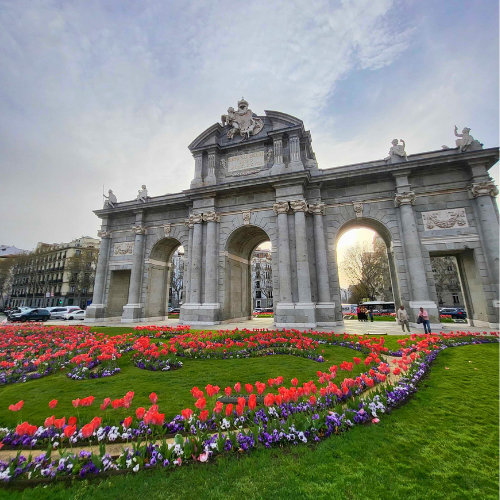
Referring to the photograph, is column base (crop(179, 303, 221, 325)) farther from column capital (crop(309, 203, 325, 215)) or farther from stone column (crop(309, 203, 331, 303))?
column capital (crop(309, 203, 325, 215))

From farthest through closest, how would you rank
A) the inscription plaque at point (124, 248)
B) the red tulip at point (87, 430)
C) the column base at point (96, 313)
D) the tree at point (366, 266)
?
the tree at point (366, 266), the inscription plaque at point (124, 248), the column base at point (96, 313), the red tulip at point (87, 430)

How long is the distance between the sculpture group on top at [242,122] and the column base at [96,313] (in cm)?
1753

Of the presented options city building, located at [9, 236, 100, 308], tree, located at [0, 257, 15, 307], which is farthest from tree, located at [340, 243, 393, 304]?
tree, located at [0, 257, 15, 307]

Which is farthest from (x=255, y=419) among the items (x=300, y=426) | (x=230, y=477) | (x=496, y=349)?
(x=496, y=349)

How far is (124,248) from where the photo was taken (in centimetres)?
2291

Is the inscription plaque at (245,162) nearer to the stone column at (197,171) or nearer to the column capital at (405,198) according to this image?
the stone column at (197,171)

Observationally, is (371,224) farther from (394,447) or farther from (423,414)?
(394,447)

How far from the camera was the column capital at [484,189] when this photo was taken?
49.6 feet

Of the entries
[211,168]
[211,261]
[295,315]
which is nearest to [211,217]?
[211,261]

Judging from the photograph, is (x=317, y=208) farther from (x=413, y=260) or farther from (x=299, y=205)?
(x=413, y=260)

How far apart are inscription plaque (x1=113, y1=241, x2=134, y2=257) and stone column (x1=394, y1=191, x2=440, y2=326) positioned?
822 inches

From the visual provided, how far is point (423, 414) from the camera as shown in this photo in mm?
4152

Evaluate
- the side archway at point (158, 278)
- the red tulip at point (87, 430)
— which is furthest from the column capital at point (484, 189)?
the side archway at point (158, 278)

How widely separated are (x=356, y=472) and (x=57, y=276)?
6561 centimetres
